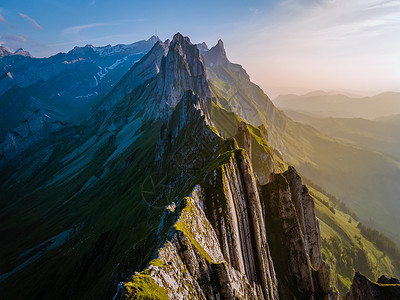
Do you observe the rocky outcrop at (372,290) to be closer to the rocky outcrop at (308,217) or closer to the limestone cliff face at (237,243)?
the limestone cliff face at (237,243)

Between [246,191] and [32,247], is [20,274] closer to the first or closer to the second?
[32,247]

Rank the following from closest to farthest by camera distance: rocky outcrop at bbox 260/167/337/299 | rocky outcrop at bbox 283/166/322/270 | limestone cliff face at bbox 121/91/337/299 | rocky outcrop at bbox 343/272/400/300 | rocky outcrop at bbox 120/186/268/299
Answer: rocky outcrop at bbox 120/186/268/299 → limestone cliff face at bbox 121/91/337/299 → rocky outcrop at bbox 343/272/400/300 → rocky outcrop at bbox 260/167/337/299 → rocky outcrop at bbox 283/166/322/270

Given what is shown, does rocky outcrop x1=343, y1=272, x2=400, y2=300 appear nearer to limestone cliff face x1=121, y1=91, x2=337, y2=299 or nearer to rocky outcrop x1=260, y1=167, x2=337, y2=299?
rocky outcrop x1=260, y1=167, x2=337, y2=299

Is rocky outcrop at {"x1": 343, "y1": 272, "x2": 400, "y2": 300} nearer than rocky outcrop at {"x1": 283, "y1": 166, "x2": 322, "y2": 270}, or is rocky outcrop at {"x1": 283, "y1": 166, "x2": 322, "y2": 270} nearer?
rocky outcrop at {"x1": 343, "y1": 272, "x2": 400, "y2": 300}

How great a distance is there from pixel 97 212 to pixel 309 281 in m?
133

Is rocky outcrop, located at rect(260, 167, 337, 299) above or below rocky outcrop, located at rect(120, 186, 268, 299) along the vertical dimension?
below

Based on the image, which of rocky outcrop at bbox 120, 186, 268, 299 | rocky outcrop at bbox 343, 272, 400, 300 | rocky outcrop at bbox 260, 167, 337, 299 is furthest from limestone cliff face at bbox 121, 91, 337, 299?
rocky outcrop at bbox 343, 272, 400, 300

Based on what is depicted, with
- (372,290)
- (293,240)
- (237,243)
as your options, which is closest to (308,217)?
(293,240)

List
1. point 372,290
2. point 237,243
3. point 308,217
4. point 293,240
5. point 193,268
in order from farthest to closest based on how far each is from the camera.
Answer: point 308,217, point 293,240, point 372,290, point 237,243, point 193,268

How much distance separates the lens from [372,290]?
3803cm

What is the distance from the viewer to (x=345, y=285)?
513 feet

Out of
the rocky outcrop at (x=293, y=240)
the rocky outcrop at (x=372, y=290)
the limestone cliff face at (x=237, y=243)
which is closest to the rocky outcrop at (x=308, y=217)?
the rocky outcrop at (x=293, y=240)

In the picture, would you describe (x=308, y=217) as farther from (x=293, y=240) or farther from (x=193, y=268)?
(x=193, y=268)

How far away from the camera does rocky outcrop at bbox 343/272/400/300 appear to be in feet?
120
